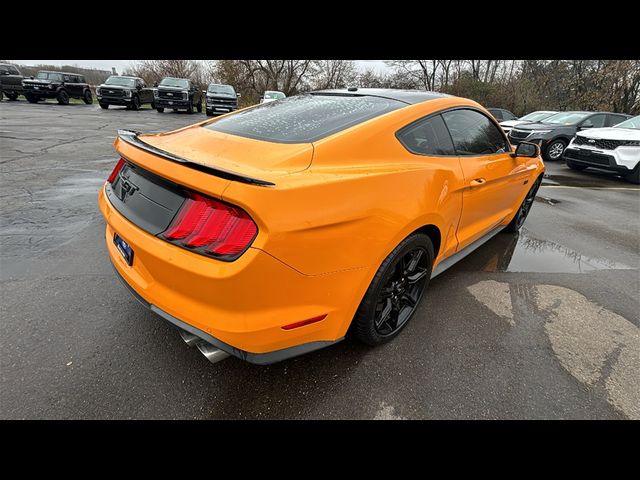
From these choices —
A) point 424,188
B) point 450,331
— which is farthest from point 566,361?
point 424,188

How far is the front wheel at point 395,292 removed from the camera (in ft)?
6.60

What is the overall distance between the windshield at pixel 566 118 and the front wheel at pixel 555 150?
81 cm

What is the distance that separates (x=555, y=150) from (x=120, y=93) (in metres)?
21.1

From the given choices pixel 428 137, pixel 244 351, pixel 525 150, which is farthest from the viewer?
pixel 525 150

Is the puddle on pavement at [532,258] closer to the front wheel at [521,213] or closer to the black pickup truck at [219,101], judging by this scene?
the front wheel at [521,213]

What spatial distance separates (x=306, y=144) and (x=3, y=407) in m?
2.06

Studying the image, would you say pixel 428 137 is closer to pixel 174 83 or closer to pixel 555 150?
pixel 555 150

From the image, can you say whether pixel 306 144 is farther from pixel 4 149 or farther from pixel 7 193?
pixel 4 149

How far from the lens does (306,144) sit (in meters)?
1.85

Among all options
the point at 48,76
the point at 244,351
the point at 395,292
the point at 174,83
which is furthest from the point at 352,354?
the point at 48,76

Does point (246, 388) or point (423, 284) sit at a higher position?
point (423, 284)

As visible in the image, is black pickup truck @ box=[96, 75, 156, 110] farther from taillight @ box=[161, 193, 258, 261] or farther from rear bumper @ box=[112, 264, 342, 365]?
taillight @ box=[161, 193, 258, 261]

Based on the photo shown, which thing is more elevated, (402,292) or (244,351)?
(244,351)

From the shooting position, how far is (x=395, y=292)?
2.33m
